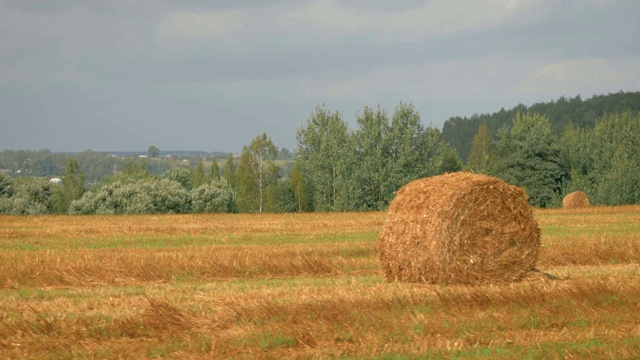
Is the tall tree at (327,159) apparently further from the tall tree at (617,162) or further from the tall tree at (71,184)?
the tall tree at (71,184)

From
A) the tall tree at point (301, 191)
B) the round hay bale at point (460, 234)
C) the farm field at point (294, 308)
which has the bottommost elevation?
the tall tree at point (301, 191)

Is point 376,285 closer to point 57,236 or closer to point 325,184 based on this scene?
point 57,236

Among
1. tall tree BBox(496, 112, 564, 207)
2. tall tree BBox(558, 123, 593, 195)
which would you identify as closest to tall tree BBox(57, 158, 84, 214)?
tall tree BBox(496, 112, 564, 207)

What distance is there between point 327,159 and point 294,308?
72.7 m

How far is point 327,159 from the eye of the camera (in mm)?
84062

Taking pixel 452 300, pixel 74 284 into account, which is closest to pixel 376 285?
pixel 452 300

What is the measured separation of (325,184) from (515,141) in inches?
875

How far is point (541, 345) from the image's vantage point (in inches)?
388

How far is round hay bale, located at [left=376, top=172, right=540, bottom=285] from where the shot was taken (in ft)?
52.5

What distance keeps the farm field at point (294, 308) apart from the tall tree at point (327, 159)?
180 feet

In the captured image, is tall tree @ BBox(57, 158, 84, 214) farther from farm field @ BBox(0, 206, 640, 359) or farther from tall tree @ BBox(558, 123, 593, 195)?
farm field @ BBox(0, 206, 640, 359)

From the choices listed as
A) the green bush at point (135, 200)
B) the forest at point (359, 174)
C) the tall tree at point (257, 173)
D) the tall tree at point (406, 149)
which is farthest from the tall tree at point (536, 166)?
the green bush at point (135, 200)

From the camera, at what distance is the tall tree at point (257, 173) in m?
89.9

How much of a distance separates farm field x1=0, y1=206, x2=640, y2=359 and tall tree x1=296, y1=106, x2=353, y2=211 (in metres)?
54.9
